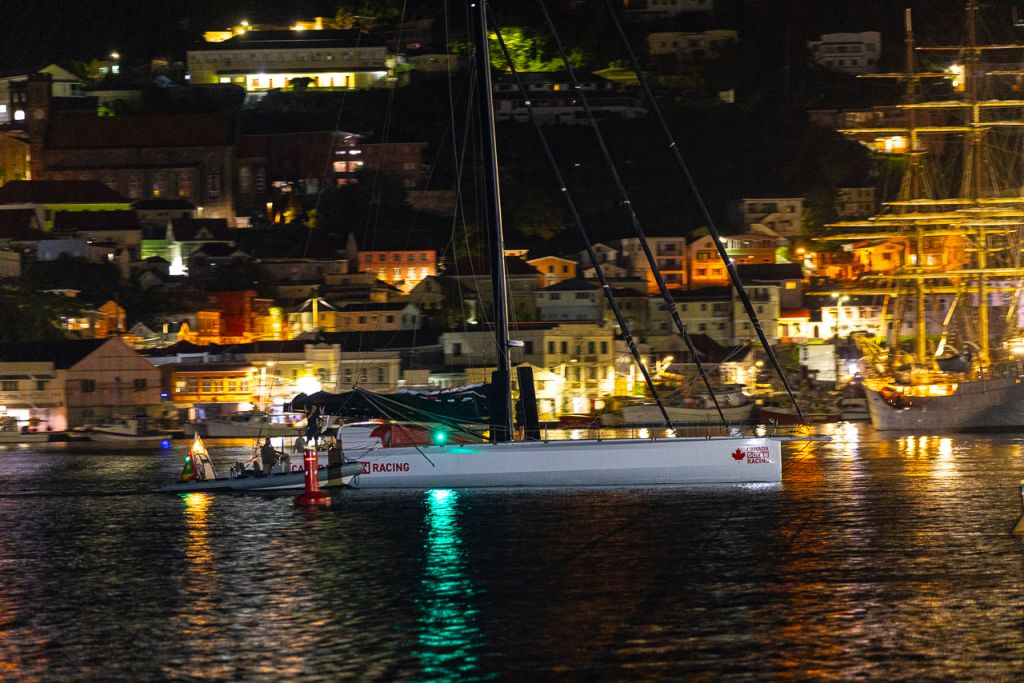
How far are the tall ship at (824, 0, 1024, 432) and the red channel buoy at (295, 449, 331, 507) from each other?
169 ft

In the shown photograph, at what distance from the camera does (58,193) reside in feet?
437

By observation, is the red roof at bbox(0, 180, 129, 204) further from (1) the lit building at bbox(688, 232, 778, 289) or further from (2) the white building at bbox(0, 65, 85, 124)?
(1) the lit building at bbox(688, 232, 778, 289)

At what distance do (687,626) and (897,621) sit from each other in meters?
3.13

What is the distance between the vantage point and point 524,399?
38094 mm

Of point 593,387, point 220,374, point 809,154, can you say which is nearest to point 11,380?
point 220,374

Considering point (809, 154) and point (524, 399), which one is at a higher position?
point (809, 154)

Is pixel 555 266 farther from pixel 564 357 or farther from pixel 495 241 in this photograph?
pixel 495 241

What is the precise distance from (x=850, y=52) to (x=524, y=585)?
149057 mm

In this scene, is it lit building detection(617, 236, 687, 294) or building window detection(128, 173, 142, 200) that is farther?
building window detection(128, 173, 142, 200)

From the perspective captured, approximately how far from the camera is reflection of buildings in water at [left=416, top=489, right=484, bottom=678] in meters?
20.6

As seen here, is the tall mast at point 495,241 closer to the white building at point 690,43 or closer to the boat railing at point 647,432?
the boat railing at point 647,432

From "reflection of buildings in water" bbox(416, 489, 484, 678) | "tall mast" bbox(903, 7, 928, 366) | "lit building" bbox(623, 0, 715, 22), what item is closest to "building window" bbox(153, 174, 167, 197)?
"lit building" bbox(623, 0, 715, 22)

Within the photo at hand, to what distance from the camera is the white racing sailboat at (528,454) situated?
124ft

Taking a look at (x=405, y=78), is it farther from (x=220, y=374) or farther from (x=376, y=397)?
(x=376, y=397)
